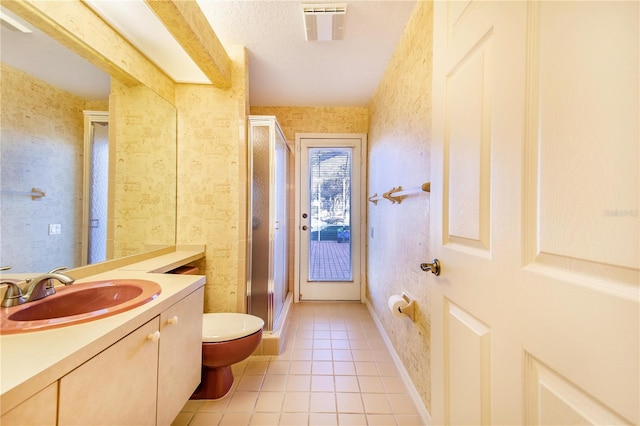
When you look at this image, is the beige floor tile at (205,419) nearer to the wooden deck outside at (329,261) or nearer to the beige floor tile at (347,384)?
the beige floor tile at (347,384)

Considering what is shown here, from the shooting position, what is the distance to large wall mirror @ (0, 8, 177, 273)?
35.1 inches

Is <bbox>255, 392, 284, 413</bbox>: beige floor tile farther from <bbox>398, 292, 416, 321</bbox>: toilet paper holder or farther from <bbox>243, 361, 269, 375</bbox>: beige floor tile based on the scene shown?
<bbox>398, 292, 416, 321</bbox>: toilet paper holder

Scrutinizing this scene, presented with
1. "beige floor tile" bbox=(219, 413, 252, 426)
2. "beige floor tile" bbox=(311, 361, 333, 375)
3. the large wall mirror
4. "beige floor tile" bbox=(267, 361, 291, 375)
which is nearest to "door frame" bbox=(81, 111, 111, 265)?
the large wall mirror

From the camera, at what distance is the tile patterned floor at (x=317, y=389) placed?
4.29 ft

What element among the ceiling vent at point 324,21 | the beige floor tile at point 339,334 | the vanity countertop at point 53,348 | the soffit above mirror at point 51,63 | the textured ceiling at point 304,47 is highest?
the textured ceiling at point 304,47

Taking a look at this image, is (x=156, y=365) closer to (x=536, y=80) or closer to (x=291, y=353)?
(x=291, y=353)

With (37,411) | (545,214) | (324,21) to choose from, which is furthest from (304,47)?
(37,411)

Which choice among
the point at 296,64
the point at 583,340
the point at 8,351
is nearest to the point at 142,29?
the point at 296,64

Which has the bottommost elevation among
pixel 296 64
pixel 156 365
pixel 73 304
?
pixel 156 365

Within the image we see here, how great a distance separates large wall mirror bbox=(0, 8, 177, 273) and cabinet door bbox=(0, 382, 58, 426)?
70 cm

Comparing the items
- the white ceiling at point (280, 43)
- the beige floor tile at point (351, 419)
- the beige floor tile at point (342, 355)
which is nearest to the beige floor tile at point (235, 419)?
the beige floor tile at point (351, 419)

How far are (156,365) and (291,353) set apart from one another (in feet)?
3.99

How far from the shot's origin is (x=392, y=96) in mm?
1925

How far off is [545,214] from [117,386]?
1.19 m
